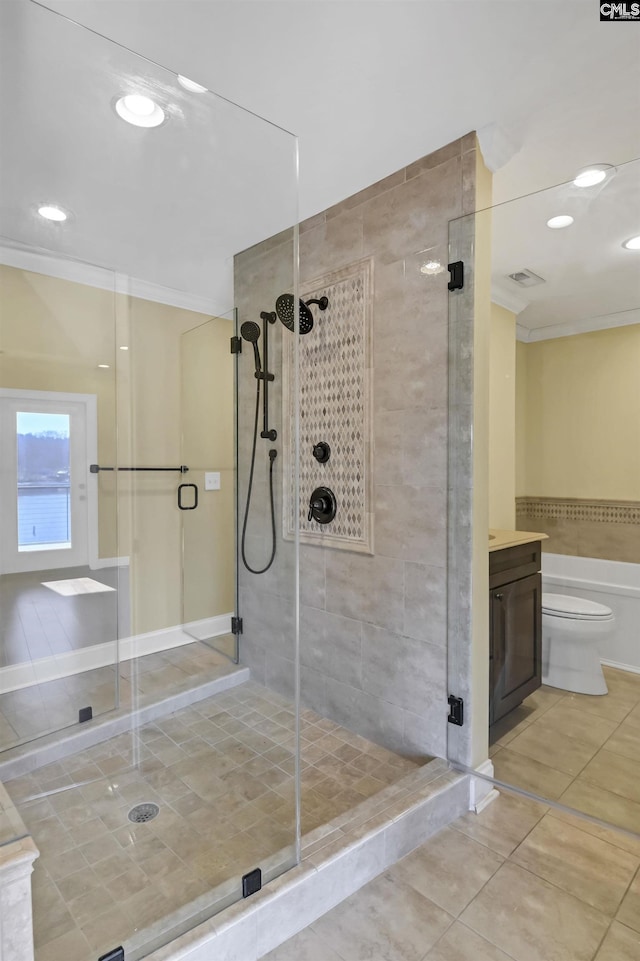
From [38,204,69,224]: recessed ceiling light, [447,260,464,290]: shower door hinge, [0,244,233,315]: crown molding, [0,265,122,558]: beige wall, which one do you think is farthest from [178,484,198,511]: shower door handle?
[447,260,464,290]: shower door hinge

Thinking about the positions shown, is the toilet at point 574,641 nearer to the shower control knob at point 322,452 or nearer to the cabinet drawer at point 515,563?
the cabinet drawer at point 515,563

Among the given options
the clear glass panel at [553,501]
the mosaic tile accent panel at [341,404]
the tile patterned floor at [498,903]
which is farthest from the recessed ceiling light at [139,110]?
the tile patterned floor at [498,903]

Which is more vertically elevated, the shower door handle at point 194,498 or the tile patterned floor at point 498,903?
the shower door handle at point 194,498

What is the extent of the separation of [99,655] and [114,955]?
108cm

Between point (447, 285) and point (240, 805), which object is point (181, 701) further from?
point (447, 285)

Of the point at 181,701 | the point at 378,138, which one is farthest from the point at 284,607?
the point at 378,138

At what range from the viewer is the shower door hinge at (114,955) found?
1.17 metres

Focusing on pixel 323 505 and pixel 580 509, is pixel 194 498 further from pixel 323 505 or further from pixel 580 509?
pixel 580 509

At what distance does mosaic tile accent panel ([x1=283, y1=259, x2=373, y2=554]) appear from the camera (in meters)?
2.31

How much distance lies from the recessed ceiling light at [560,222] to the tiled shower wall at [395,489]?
330mm

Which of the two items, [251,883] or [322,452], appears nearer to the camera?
[251,883]

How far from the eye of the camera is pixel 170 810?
1.61 m

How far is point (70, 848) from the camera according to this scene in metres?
1.32

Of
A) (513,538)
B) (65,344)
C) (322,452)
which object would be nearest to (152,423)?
(65,344)
